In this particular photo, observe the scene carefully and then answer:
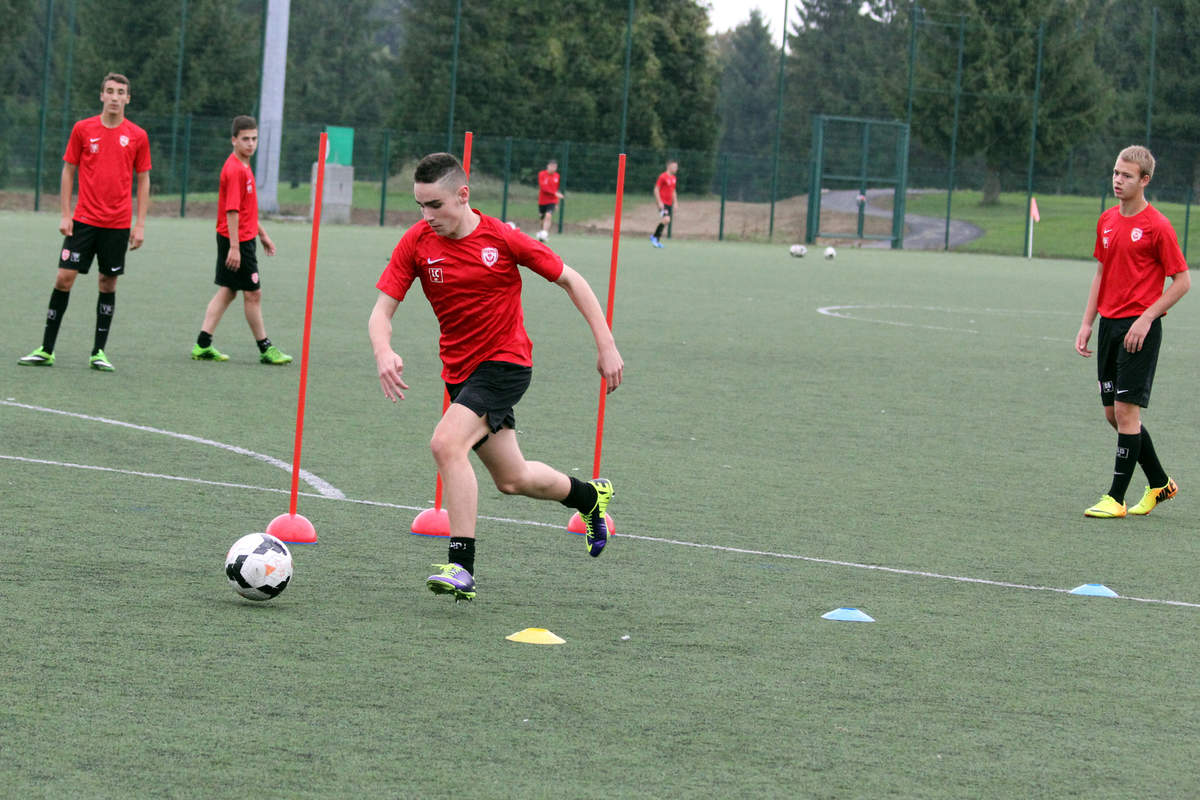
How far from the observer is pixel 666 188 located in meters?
41.3

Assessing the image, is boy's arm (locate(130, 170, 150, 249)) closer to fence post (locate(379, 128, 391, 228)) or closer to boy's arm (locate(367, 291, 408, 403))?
boy's arm (locate(367, 291, 408, 403))

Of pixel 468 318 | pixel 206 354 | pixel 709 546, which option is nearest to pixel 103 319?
pixel 206 354

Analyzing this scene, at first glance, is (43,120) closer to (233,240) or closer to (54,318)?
(233,240)

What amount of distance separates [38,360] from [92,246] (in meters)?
0.96

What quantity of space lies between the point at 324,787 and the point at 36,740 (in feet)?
2.71

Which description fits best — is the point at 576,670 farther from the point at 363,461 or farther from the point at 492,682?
the point at 363,461

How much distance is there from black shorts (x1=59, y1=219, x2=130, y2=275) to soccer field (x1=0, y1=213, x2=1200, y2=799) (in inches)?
32.7

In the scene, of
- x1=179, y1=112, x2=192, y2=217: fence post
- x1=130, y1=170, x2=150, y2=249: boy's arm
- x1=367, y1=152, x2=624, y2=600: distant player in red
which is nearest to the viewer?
x1=367, y1=152, x2=624, y2=600: distant player in red

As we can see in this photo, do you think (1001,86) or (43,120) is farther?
(1001,86)

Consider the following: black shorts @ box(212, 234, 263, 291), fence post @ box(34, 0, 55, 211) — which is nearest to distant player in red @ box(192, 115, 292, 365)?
black shorts @ box(212, 234, 263, 291)

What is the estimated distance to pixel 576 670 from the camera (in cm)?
526

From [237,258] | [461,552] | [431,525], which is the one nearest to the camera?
[461,552]

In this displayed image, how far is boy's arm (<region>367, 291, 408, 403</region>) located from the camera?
19.0 feet

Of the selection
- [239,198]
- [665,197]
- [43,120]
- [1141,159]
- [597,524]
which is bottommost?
[597,524]
